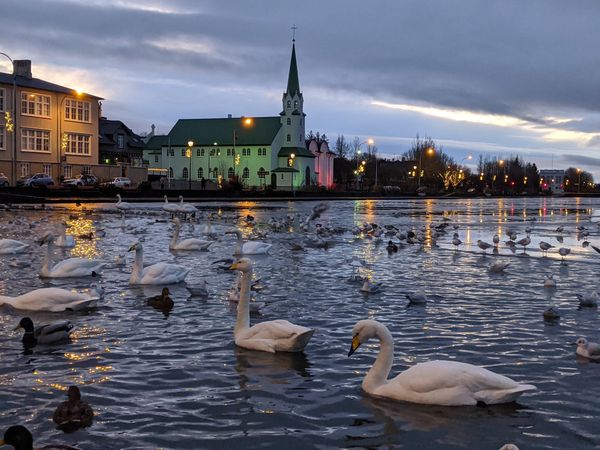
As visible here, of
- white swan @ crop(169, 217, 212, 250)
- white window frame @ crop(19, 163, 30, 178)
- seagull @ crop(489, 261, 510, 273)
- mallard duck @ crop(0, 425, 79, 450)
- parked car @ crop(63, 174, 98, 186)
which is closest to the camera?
mallard duck @ crop(0, 425, 79, 450)

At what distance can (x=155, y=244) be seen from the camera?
21625 millimetres

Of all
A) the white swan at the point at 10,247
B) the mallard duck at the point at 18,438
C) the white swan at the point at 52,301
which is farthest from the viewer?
the white swan at the point at 10,247

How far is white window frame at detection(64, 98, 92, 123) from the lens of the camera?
7294 cm

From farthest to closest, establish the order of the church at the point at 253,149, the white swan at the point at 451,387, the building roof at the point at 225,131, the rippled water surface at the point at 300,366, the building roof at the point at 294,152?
the building roof at the point at 225,131 → the building roof at the point at 294,152 → the church at the point at 253,149 → the white swan at the point at 451,387 → the rippled water surface at the point at 300,366

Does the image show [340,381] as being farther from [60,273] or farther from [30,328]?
[60,273]

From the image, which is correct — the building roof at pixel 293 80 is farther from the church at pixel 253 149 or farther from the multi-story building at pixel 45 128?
the multi-story building at pixel 45 128

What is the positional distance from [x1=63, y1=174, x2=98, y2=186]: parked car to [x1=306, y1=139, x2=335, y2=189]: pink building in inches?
2345

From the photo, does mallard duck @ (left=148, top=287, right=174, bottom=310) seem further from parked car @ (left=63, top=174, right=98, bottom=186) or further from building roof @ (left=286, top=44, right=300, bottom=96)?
building roof @ (left=286, top=44, right=300, bottom=96)

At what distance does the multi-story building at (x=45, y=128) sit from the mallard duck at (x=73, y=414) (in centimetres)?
6060

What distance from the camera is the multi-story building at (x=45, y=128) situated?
6725 cm

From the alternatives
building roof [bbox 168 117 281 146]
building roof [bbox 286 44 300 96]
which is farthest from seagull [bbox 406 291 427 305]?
building roof [bbox 286 44 300 96]

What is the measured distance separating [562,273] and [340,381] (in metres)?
10.3

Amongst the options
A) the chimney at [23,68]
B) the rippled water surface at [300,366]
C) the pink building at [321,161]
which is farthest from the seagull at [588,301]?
the pink building at [321,161]

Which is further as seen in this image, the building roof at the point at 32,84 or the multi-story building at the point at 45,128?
the multi-story building at the point at 45,128
